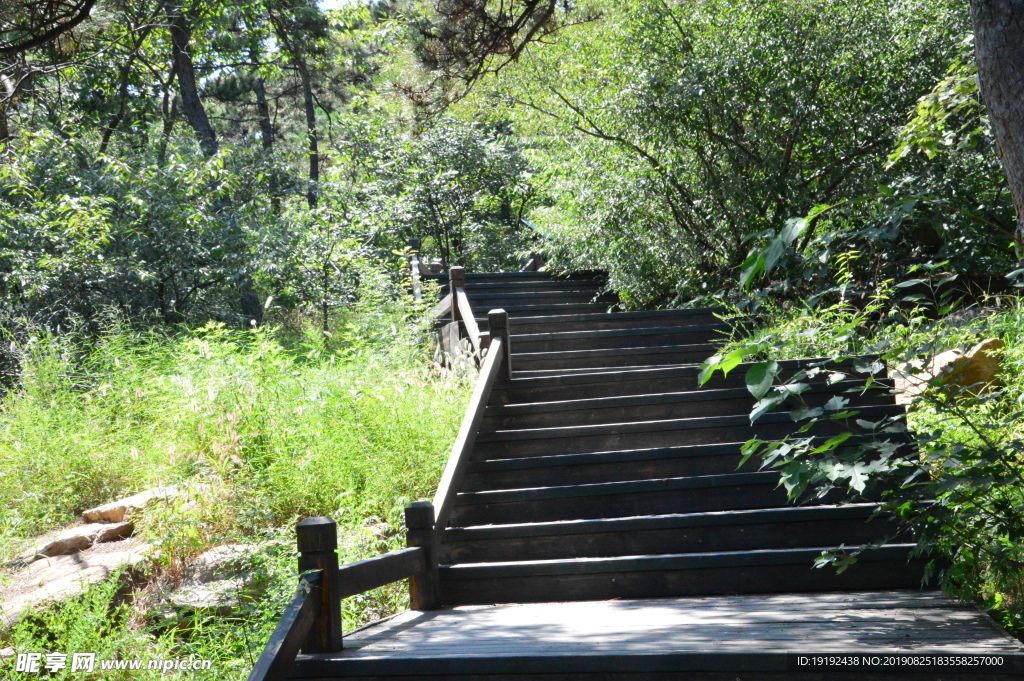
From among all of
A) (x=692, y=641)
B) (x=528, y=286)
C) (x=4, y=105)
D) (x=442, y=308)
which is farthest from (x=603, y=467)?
(x=528, y=286)

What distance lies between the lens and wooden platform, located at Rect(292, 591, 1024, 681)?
9.44 ft

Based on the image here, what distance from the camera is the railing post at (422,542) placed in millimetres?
4504

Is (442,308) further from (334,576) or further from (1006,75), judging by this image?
(1006,75)

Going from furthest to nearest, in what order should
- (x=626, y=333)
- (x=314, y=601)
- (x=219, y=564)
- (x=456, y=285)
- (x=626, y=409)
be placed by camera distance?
(x=456, y=285) → (x=626, y=333) → (x=626, y=409) → (x=219, y=564) → (x=314, y=601)

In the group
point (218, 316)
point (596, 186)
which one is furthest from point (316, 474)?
point (218, 316)

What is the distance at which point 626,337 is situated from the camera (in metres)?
8.42

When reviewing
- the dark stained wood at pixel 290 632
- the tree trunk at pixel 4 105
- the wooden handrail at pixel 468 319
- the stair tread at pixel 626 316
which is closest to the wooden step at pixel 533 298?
the wooden handrail at pixel 468 319

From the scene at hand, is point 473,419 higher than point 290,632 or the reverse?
higher

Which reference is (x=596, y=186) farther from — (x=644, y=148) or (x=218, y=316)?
(x=218, y=316)

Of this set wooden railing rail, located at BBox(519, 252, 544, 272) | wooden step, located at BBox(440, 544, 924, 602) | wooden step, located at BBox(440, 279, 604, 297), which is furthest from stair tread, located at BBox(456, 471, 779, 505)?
wooden railing rail, located at BBox(519, 252, 544, 272)

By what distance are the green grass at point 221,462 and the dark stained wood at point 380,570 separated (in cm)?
55

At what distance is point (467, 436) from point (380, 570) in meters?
A: 1.81

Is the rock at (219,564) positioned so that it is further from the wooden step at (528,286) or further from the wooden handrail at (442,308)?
the wooden step at (528,286)

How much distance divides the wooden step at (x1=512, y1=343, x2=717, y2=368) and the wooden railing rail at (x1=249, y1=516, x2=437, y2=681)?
4.15 metres
